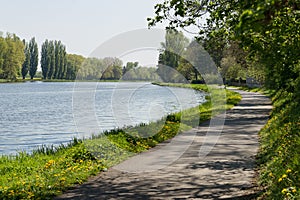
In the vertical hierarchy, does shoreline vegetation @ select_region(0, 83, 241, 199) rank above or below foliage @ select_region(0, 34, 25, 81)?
below

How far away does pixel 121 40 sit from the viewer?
1232cm

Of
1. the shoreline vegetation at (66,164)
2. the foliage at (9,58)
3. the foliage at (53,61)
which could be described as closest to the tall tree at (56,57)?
the foliage at (53,61)

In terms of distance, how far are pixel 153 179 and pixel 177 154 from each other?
2.97 m

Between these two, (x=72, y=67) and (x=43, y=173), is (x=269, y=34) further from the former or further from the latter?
(x=72, y=67)

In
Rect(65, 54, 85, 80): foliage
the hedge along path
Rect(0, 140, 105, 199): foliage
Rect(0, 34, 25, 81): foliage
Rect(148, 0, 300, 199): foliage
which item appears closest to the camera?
Rect(148, 0, 300, 199): foliage

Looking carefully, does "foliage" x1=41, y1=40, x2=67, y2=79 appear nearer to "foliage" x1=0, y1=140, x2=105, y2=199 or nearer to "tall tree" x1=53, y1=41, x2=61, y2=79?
"tall tree" x1=53, y1=41, x2=61, y2=79

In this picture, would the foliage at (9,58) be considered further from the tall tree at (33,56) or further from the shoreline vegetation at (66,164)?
the shoreline vegetation at (66,164)

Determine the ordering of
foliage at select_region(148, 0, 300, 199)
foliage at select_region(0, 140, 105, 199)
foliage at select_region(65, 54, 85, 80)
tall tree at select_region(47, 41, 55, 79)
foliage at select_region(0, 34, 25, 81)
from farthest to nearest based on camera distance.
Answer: foliage at select_region(65, 54, 85, 80) < tall tree at select_region(47, 41, 55, 79) < foliage at select_region(0, 34, 25, 81) < foliage at select_region(0, 140, 105, 199) < foliage at select_region(148, 0, 300, 199)

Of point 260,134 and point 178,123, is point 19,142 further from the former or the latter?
point 260,134

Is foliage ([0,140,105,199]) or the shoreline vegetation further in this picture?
the shoreline vegetation

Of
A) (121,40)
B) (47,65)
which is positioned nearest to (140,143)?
(121,40)

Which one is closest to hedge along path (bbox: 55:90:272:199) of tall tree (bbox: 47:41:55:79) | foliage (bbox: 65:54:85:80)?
tall tree (bbox: 47:41:55:79)

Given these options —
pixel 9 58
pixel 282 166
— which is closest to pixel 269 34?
pixel 282 166

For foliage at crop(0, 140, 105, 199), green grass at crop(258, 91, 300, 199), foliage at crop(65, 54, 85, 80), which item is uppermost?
foliage at crop(65, 54, 85, 80)
